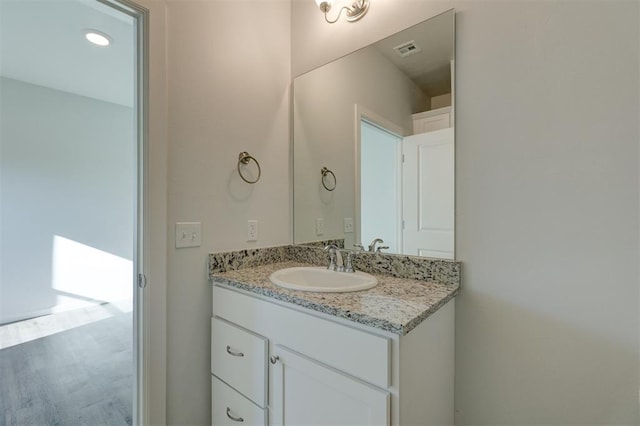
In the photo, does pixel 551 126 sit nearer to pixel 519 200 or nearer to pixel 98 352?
pixel 519 200

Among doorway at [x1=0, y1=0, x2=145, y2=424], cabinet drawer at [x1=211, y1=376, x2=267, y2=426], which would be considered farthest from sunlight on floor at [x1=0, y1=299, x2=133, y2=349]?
cabinet drawer at [x1=211, y1=376, x2=267, y2=426]

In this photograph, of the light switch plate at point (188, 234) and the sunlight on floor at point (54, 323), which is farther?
the sunlight on floor at point (54, 323)

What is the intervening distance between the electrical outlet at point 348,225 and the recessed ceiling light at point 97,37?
2.21 metres

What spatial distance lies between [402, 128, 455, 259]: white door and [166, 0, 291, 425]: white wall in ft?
2.45

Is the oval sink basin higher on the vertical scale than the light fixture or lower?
lower

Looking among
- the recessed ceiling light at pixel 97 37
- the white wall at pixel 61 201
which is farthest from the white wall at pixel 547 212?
the white wall at pixel 61 201

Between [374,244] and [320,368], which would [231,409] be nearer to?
[320,368]

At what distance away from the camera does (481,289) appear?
1.10m

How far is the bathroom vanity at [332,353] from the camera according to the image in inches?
30.9

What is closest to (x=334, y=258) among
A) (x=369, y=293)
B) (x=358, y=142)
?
(x=369, y=293)

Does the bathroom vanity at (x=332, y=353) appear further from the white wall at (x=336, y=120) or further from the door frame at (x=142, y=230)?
the white wall at (x=336, y=120)

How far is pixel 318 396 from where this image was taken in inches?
36.2

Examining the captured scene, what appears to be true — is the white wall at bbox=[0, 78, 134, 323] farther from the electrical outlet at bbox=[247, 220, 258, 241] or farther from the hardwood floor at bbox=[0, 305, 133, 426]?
the electrical outlet at bbox=[247, 220, 258, 241]

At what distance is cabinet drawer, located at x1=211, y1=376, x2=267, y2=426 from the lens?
1.13 meters
